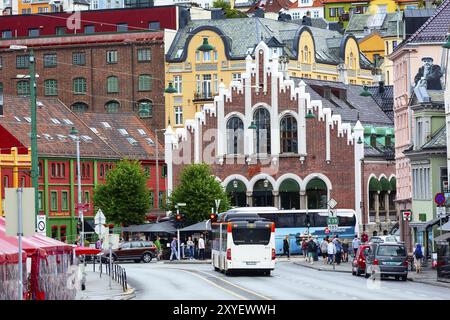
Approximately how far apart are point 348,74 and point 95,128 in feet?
93.6

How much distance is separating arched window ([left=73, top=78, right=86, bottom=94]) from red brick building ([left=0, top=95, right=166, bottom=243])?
858 centimetres

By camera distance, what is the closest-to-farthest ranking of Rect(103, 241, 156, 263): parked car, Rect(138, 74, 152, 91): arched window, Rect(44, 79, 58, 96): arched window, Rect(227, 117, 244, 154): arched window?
Rect(103, 241, 156, 263): parked car
Rect(227, 117, 244, 154): arched window
Rect(138, 74, 152, 91): arched window
Rect(44, 79, 58, 96): arched window

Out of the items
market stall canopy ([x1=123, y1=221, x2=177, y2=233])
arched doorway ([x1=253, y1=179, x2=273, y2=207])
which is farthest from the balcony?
market stall canopy ([x1=123, y1=221, x2=177, y2=233])

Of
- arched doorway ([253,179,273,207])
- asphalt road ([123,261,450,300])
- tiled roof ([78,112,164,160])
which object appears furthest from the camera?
tiled roof ([78,112,164,160])

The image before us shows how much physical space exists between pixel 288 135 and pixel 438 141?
40632 mm

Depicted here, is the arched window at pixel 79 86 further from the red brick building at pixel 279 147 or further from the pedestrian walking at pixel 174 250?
the pedestrian walking at pixel 174 250

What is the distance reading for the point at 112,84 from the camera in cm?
13425

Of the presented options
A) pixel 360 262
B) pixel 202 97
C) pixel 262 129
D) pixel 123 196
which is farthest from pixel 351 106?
pixel 360 262

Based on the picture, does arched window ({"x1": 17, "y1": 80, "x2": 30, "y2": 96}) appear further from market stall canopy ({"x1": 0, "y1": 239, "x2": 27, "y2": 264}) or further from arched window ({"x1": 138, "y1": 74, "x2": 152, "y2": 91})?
market stall canopy ({"x1": 0, "y1": 239, "x2": 27, "y2": 264})

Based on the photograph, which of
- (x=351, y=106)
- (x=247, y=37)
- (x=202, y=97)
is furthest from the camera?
(x=247, y=37)

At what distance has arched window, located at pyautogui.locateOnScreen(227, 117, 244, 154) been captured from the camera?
379ft

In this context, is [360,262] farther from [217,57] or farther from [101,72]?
[101,72]

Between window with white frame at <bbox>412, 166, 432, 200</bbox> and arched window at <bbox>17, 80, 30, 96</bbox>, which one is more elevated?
arched window at <bbox>17, 80, 30, 96</bbox>

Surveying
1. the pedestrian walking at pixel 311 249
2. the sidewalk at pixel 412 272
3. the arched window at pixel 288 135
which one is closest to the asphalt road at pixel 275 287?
the sidewalk at pixel 412 272
